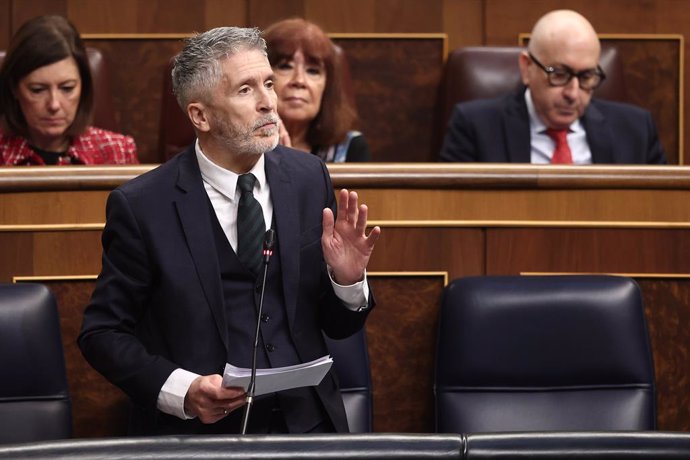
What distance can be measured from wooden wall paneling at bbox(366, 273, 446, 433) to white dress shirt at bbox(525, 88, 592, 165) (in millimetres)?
474

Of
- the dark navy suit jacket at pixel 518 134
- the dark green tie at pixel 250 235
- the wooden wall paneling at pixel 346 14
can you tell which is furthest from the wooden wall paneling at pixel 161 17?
the dark green tie at pixel 250 235

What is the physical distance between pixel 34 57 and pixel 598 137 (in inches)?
31.4

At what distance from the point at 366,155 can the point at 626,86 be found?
578mm

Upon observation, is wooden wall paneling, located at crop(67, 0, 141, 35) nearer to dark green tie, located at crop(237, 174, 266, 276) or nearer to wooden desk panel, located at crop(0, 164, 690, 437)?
wooden desk panel, located at crop(0, 164, 690, 437)

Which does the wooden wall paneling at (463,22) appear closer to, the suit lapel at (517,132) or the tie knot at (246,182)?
the suit lapel at (517,132)

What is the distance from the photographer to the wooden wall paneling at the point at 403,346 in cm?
128

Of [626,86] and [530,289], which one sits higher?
[626,86]

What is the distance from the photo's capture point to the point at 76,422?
1.25m

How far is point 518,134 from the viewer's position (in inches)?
65.9

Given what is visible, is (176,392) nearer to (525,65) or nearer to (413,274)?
(413,274)

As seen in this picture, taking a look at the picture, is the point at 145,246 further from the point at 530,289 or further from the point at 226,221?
the point at 530,289

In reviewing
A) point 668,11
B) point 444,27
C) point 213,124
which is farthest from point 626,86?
point 213,124

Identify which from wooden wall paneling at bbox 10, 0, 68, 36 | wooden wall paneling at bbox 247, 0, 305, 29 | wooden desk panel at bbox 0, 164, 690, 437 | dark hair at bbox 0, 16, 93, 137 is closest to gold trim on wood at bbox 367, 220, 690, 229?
wooden desk panel at bbox 0, 164, 690, 437

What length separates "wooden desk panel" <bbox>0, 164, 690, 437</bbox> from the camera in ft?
4.12
